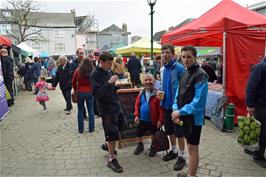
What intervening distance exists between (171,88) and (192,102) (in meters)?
0.90

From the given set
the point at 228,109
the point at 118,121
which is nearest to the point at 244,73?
the point at 228,109

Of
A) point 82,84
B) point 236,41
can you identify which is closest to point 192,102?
point 82,84

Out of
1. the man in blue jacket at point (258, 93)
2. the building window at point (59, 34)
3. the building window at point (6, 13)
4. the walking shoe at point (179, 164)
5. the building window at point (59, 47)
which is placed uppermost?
the building window at point (6, 13)

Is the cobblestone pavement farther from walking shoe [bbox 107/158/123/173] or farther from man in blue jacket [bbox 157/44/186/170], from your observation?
man in blue jacket [bbox 157/44/186/170]

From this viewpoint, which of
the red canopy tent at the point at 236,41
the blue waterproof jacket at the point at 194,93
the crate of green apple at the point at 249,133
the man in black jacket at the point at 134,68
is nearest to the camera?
the blue waterproof jacket at the point at 194,93

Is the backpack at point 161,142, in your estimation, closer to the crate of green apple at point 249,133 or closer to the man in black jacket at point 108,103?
the man in black jacket at point 108,103

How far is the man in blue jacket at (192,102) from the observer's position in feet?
9.68

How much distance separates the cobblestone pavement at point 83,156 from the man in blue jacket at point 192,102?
0.90 metres

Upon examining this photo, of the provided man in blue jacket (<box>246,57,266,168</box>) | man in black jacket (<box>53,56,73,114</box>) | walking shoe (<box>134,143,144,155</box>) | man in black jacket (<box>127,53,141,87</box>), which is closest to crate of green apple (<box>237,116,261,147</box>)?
man in blue jacket (<box>246,57,266,168</box>)

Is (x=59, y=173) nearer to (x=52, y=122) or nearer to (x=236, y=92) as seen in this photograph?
(x=52, y=122)

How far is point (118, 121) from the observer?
4121mm

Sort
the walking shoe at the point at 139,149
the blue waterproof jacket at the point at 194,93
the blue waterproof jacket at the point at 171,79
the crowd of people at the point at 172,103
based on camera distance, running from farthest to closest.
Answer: the walking shoe at the point at 139,149 < the blue waterproof jacket at the point at 171,79 < the crowd of people at the point at 172,103 < the blue waterproof jacket at the point at 194,93

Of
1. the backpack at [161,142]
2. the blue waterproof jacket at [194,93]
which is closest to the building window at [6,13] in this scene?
the backpack at [161,142]

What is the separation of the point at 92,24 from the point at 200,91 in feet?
194
